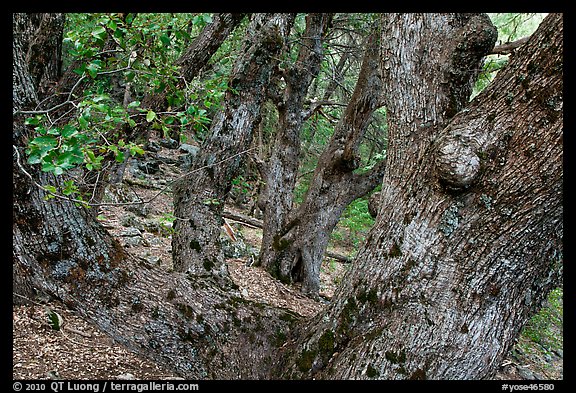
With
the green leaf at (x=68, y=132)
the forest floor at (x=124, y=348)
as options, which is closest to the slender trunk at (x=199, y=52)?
the forest floor at (x=124, y=348)

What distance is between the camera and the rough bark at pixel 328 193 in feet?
18.1

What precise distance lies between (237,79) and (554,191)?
11.1 feet

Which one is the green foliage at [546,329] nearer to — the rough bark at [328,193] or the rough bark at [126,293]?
the rough bark at [328,193]

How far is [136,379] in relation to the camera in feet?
8.87

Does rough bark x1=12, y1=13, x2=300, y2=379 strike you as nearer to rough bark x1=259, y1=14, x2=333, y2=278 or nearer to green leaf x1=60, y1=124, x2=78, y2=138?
green leaf x1=60, y1=124, x2=78, y2=138

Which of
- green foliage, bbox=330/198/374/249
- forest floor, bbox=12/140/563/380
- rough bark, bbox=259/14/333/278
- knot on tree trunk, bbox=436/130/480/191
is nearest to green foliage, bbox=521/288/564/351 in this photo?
forest floor, bbox=12/140/563/380

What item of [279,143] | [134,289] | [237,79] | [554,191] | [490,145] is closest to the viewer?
[554,191]

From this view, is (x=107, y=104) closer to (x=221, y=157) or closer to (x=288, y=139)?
(x=221, y=157)

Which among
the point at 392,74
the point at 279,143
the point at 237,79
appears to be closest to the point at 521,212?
the point at 392,74

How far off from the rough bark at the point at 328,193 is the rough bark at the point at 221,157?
136 cm

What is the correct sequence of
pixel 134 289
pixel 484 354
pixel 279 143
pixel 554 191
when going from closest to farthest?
pixel 554 191
pixel 484 354
pixel 134 289
pixel 279 143

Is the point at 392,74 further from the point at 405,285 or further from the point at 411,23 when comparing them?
the point at 405,285

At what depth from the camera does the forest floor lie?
106 inches

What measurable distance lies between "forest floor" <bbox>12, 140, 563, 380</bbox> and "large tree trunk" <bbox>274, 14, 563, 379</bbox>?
1.27 meters
